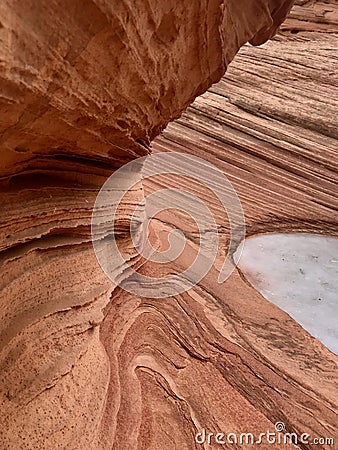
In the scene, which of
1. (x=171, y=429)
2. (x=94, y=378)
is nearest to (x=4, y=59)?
(x=94, y=378)

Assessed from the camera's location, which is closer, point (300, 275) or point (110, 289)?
point (110, 289)

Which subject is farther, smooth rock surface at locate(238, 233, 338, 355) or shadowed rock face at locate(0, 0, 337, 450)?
smooth rock surface at locate(238, 233, 338, 355)

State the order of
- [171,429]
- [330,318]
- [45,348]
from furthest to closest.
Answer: [330,318] → [171,429] → [45,348]

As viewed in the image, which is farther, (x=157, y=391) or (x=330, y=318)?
(x=330, y=318)

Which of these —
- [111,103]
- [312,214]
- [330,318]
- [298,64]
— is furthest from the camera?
[298,64]

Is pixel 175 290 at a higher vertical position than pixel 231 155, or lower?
lower

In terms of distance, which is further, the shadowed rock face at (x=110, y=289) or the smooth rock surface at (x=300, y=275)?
the smooth rock surface at (x=300, y=275)

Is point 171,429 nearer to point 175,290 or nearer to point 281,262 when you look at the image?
point 175,290

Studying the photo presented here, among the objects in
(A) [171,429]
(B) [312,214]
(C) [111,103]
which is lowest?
(A) [171,429]
